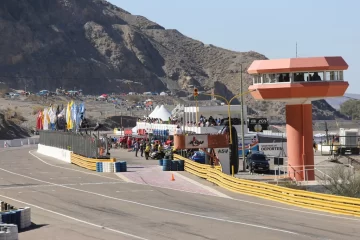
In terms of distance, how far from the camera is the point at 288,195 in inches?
1425

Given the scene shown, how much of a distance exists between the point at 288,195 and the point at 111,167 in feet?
61.8

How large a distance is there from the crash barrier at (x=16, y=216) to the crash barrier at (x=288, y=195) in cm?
1211

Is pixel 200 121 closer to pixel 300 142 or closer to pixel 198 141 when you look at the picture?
pixel 198 141

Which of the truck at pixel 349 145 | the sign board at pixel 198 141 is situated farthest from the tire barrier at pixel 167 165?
the truck at pixel 349 145

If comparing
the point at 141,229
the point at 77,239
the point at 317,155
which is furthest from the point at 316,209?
the point at 317,155

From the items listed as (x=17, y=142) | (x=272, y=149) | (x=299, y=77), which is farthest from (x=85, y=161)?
(x=17, y=142)

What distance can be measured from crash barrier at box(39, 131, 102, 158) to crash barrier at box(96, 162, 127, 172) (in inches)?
134

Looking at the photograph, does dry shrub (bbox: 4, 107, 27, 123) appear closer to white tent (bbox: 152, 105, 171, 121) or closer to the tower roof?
white tent (bbox: 152, 105, 171, 121)

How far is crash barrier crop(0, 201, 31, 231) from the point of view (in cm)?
2696

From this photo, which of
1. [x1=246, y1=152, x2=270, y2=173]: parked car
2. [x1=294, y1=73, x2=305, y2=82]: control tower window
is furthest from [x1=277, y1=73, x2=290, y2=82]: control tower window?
[x1=246, y1=152, x2=270, y2=173]: parked car

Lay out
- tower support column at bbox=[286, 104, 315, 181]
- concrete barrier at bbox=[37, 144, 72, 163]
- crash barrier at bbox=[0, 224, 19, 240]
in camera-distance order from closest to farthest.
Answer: crash barrier at bbox=[0, 224, 19, 240]
tower support column at bbox=[286, 104, 315, 181]
concrete barrier at bbox=[37, 144, 72, 163]

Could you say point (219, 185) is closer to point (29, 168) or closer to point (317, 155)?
point (29, 168)

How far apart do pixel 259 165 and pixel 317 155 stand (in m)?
15.3

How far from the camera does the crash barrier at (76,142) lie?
57.7 m
